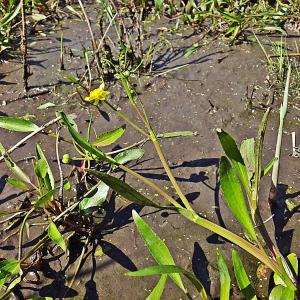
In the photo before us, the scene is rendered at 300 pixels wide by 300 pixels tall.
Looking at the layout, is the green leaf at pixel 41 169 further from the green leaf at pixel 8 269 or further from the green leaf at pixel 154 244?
the green leaf at pixel 154 244

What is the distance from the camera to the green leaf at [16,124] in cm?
138

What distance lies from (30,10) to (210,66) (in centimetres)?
102

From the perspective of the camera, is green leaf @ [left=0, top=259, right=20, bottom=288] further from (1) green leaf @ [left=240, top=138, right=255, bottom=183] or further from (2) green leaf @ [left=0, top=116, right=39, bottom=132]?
(1) green leaf @ [left=240, top=138, right=255, bottom=183]

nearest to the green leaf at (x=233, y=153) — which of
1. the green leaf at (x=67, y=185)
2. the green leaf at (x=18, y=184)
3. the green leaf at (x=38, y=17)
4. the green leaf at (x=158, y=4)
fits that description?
the green leaf at (x=67, y=185)

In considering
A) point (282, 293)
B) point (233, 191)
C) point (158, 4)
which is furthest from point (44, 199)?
point (158, 4)

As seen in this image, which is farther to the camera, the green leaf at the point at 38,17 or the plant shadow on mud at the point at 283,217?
the green leaf at the point at 38,17

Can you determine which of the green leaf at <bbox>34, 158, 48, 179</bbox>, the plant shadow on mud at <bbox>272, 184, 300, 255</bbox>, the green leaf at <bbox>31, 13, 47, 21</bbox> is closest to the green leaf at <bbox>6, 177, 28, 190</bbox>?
the green leaf at <bbox>34, 158, 48, 179</bbox>

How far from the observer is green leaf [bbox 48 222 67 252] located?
1.16 m

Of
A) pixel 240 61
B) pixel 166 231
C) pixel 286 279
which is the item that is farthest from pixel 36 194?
pixel 240 61

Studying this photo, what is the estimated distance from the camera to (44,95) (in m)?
1.88

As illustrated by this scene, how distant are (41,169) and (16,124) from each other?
183 millimetres

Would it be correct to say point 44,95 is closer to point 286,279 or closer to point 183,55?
point 183,55

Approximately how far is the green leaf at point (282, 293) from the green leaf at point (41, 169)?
0.68 m

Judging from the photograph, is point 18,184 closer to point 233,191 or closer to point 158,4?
point 233,191
